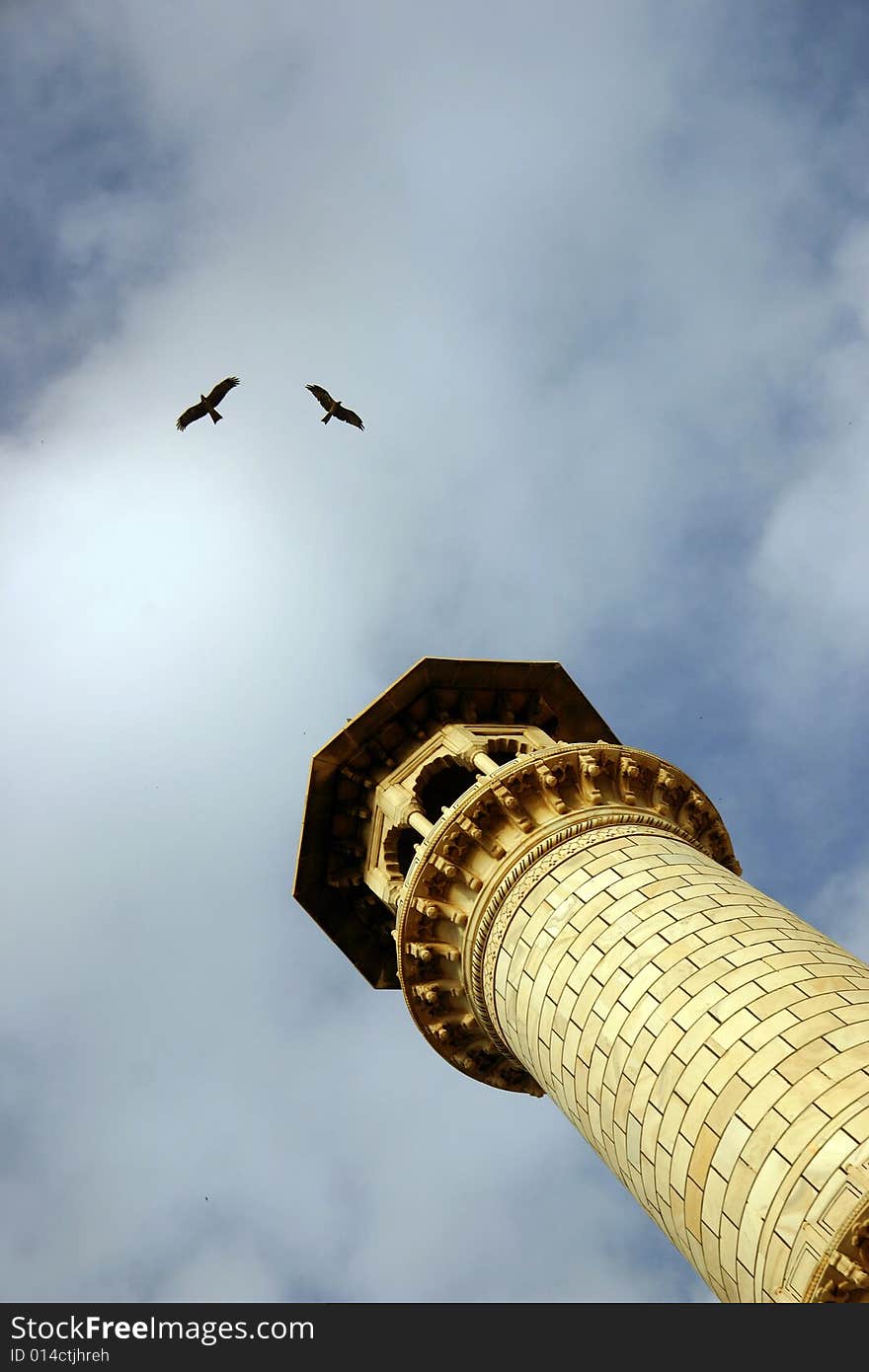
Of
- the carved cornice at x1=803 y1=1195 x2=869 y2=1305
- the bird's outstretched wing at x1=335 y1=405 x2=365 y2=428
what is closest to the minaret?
the carved cornice at x1=803 y1=1195 x2=869 y2=1305

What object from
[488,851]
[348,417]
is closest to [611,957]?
[488,851]

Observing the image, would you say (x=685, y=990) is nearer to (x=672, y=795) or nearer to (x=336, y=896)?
(x=672, y=795)

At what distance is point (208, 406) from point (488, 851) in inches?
507

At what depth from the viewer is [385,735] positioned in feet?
80.0

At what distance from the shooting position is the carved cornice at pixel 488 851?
18.9 meters

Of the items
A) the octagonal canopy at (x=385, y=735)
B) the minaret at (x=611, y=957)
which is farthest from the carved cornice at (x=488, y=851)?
the octagonal canopy at (x=385, y=735)

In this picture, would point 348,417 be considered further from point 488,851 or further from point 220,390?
point 488,851

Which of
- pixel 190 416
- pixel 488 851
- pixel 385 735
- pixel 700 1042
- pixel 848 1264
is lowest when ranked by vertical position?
pixel 848 1264

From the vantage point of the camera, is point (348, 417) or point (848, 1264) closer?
point (848, 1264)

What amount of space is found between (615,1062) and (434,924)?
19.2 ft

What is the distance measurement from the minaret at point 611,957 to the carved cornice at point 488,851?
0.04 meters

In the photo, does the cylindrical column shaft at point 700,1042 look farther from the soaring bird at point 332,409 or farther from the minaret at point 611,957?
the soaring bird at point 332,409

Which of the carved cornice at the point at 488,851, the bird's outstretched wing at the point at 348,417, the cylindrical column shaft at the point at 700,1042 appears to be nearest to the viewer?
the cylindrical column shaft at the point at 700,1042

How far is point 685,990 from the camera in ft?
47.0
